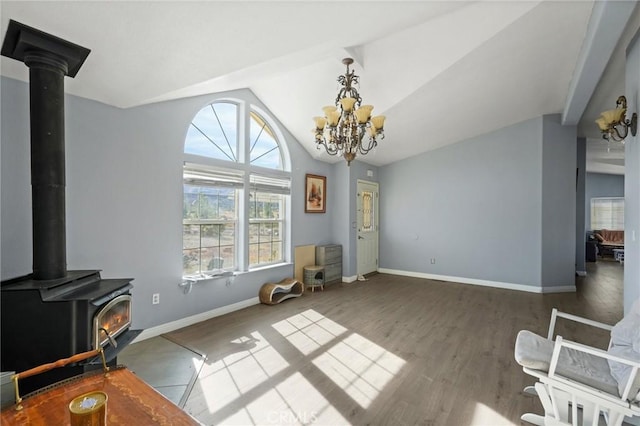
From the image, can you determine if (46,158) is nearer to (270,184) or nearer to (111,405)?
(111,405)

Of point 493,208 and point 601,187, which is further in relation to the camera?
point 601,187

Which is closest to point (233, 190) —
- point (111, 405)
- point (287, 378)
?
point (287, 378)

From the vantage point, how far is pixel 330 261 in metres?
5.56

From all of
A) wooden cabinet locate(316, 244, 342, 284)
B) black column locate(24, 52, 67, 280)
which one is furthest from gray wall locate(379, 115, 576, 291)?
black column locate(24, 52, 67, 280)

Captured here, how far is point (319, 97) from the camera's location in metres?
3.98

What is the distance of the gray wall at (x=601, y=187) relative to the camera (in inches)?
366

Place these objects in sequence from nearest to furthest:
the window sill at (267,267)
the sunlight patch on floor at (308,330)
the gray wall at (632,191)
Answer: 1. the gray wall at (632,191)
2. the sunlight patch on floor at (308,330)
3. the window sill at (267,267)

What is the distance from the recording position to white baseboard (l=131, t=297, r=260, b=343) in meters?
3.13

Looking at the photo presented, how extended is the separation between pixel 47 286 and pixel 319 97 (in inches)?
135

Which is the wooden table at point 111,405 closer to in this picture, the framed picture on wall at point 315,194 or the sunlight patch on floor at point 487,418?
the sunlight patch on floor at point 487,418

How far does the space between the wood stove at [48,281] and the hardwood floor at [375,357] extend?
0.88m

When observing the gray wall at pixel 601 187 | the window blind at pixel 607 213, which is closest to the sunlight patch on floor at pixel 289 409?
the gray wall at pixel 601 187

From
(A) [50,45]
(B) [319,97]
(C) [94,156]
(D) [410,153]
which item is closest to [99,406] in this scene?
(A) [50,45]

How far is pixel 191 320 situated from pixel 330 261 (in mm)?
2706
